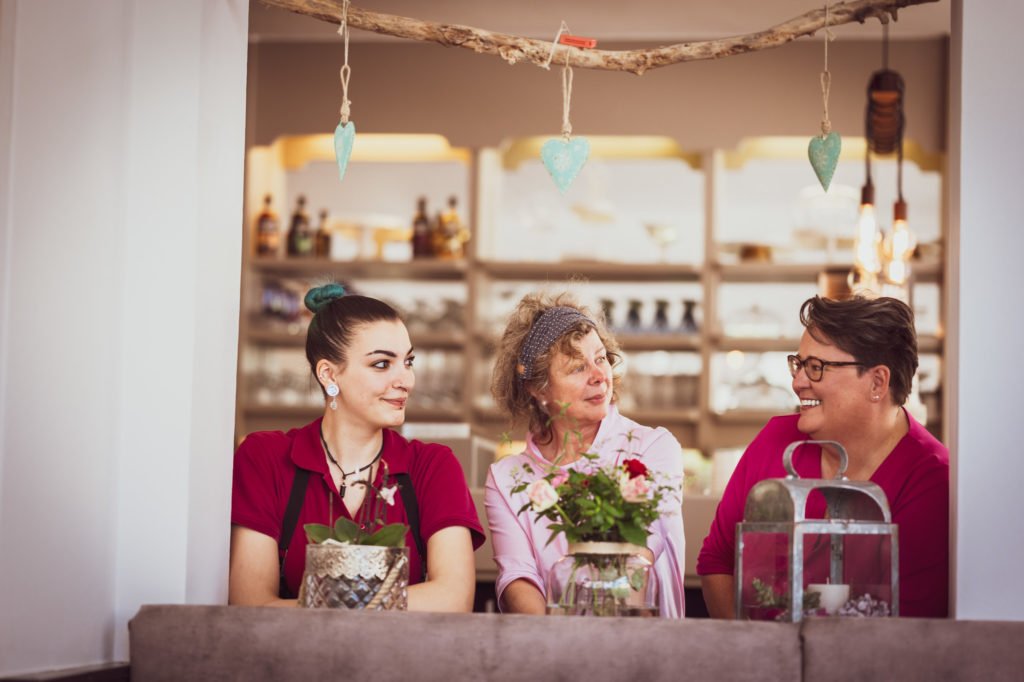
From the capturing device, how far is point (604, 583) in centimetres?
192

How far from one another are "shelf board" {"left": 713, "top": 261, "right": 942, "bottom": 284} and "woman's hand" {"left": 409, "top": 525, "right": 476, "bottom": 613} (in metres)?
3.78

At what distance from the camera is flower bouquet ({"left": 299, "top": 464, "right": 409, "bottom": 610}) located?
1914 millimetres

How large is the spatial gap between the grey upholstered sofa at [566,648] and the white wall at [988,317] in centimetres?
14

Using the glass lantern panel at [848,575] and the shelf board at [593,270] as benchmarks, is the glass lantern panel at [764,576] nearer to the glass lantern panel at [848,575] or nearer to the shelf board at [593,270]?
the glass lantern panel at [848,575]

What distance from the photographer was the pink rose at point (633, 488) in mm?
1892

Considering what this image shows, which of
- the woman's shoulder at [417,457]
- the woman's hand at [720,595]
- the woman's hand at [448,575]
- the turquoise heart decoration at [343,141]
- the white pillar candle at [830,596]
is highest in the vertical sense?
the turquoise heart decoration at [343,141]

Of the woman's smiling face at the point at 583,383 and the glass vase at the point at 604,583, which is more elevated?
the woman's smiling face at the point at 583,383

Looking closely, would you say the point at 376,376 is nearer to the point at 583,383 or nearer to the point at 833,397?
the point at 583,383

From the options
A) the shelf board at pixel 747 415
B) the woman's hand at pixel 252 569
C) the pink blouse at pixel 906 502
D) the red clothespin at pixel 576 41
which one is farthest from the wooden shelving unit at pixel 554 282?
the woman's hand at pixel 252 569

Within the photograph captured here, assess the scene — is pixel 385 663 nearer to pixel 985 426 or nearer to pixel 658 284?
pixel 985 426

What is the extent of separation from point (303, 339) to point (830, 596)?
4595mm

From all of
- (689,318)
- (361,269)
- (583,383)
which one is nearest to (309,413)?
(361,269)

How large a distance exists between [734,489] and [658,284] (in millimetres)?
3516

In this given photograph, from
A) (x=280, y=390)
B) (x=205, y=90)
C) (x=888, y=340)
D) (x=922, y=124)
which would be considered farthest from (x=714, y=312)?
(x=205, y=90)
